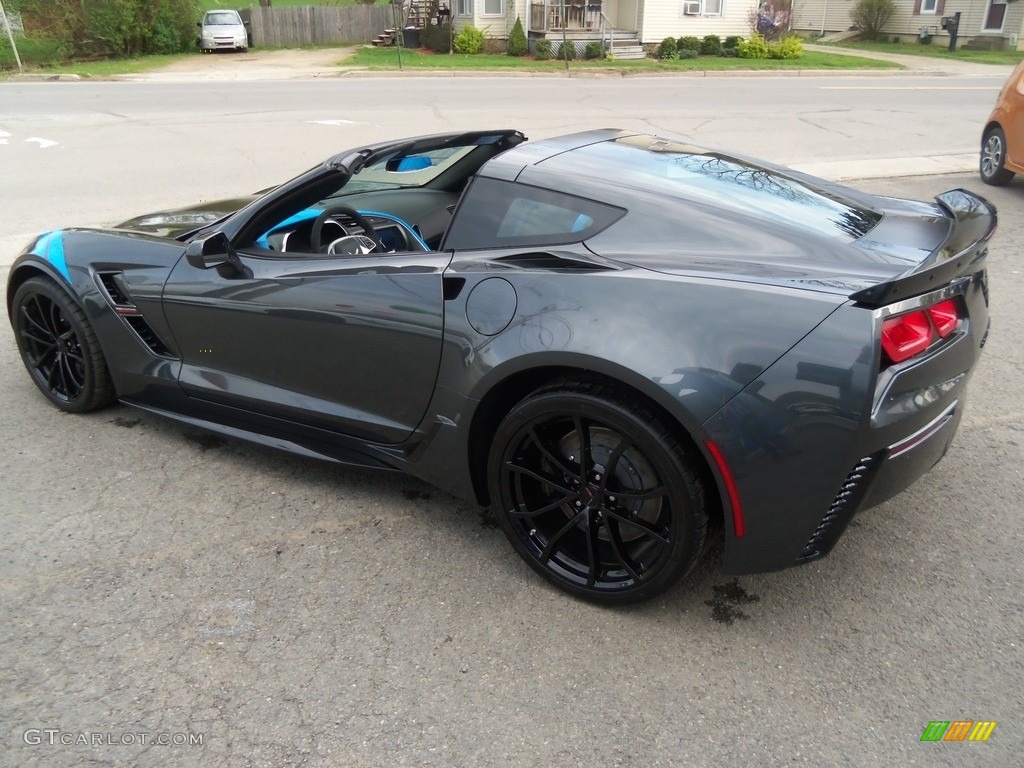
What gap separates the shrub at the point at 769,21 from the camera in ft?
94.0

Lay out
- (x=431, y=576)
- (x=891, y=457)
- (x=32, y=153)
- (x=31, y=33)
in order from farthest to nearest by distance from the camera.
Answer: (x=31, y=33) → (x=32, y=153) → (x=431, y=576) → (x=891, y=457)

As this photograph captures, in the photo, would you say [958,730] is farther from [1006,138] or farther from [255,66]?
Result: [255,66]

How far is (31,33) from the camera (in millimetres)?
26266

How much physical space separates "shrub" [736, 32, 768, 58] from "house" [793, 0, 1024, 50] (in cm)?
952

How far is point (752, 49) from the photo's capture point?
1041 inches

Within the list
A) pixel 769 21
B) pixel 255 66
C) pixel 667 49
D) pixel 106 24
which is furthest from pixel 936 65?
pixel 106 24

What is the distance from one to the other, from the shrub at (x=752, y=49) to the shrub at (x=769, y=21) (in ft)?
6.57

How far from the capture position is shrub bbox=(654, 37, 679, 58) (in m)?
26.7

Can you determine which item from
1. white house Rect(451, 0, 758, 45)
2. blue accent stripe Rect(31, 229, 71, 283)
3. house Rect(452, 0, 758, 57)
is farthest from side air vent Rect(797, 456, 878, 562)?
white house Rect(451, 0, 758, 45)

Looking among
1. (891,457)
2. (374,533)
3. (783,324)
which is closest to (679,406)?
(783,324)

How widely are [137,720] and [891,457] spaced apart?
218cm

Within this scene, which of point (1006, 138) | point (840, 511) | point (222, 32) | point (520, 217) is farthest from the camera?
point (222, 32)

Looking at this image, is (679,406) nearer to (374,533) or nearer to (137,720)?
(374,533)

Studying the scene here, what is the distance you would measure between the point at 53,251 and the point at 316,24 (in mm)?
32095
